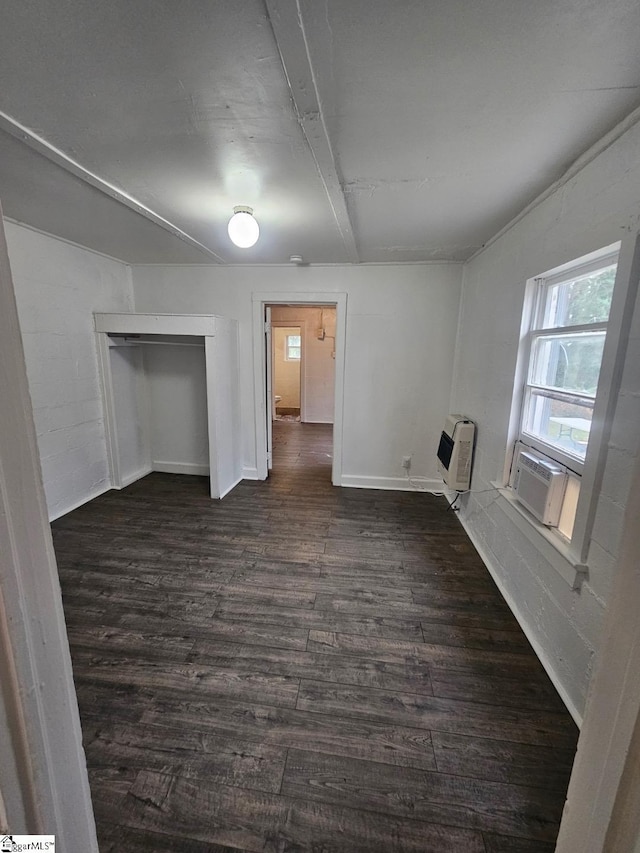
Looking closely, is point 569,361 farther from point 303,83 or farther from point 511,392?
point 303,83

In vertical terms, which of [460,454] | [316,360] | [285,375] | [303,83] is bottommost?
[460,454]

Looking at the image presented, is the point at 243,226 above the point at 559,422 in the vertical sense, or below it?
above

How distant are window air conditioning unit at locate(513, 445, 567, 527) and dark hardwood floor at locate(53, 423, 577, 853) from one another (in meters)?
0.68

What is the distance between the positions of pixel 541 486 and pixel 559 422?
14.7 inches

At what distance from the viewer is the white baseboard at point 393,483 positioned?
3770 millimetres

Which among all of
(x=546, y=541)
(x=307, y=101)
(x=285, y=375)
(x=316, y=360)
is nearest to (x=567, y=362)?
(x=546, y=541)

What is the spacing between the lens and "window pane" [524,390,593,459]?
1.66 m

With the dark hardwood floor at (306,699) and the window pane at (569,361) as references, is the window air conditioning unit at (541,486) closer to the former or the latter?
the window pane at (569,361)

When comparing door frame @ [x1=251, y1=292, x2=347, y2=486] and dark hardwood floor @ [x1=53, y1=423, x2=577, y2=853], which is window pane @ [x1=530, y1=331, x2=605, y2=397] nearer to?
dark hardwood floor @ [x1=53, y1=423, x2=577, y2=853]

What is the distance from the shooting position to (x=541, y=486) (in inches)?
70.7


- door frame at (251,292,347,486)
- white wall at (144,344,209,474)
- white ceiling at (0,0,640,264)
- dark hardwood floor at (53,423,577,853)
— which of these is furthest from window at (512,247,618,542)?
white wall at (144,344,209,474)

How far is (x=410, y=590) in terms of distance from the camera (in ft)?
7.25

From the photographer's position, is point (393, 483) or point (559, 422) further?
point (393, 483)

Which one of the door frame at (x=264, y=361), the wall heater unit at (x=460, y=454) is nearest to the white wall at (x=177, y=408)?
the door frame at (x=264, y=361)
